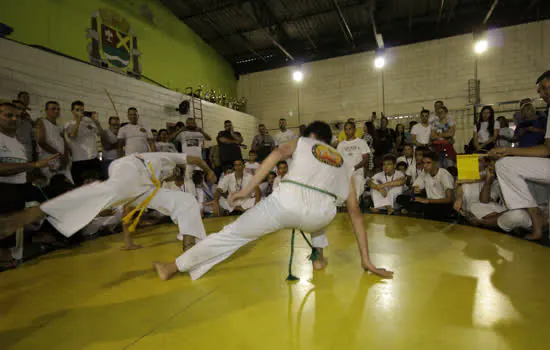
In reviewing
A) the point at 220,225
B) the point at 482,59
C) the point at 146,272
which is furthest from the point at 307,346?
the point at 482,59

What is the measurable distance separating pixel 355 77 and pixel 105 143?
910cm

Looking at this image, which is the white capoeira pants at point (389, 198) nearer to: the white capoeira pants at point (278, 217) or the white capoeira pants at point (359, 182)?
the white capoeira pants at point (359, 182)

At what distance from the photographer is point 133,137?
521 centimetres

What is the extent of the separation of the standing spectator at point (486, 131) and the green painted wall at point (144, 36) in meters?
8.27

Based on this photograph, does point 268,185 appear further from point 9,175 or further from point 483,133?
point 483,133

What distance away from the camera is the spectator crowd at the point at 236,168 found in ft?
9.89

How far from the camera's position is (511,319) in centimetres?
153

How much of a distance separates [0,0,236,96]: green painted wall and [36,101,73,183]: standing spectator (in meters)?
2.30

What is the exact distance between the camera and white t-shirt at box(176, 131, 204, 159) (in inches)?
260

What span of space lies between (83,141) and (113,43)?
149 inches

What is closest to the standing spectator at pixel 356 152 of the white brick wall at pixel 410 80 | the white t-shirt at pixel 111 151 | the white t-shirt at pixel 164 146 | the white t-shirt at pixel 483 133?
the white t-shirt at pixel 483 133

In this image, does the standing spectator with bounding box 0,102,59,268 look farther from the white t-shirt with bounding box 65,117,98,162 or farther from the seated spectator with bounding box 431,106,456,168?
the seated spectator with bounding box 431,106,456,168

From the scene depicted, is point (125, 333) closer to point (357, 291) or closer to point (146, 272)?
point (146, 272)

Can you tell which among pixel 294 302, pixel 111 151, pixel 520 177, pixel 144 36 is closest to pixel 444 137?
pixel 520 177
